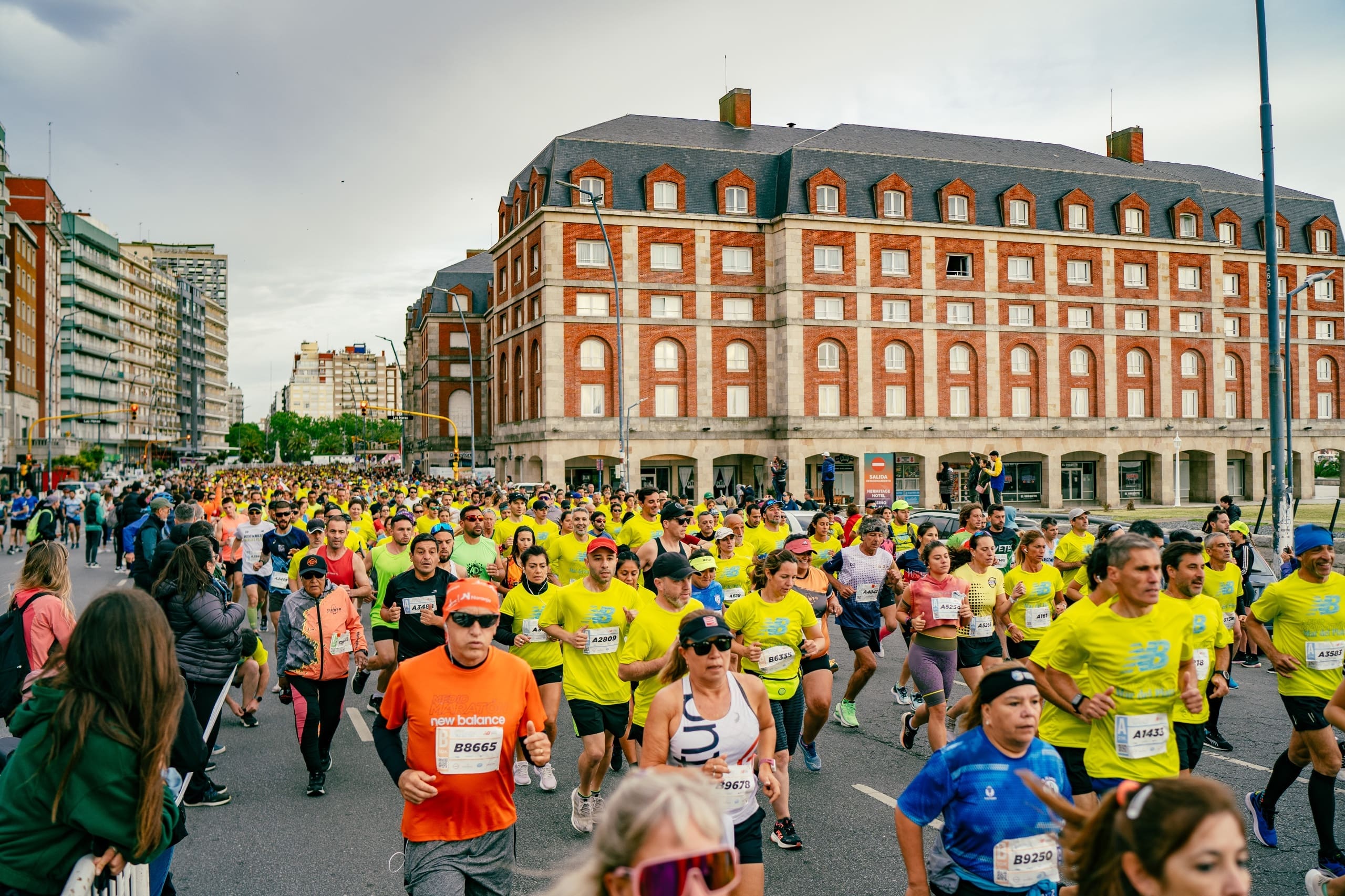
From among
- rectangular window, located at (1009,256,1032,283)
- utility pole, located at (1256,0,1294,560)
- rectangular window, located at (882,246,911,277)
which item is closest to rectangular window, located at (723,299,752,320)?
rectangular window, located at (882,246,911,277)

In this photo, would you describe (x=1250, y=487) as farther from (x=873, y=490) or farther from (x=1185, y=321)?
(x=873, y=490)

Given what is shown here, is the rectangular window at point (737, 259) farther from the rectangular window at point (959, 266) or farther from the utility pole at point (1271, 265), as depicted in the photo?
the utility pole at point (1271, 265)

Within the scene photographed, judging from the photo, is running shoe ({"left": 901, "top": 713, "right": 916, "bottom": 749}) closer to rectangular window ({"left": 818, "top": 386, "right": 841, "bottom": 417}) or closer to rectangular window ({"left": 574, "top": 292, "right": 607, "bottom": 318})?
rectangular window ({"left": 574, "top": 292, "right": 607, "bottom": 318})

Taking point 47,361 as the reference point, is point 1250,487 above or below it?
below

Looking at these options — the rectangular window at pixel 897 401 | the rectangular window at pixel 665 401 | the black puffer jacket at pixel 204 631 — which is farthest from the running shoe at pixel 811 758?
the rectangular window at pixel 897 401

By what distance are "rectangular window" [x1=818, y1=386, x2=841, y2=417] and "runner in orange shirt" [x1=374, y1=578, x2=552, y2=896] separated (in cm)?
4759

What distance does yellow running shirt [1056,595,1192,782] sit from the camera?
4.93 m

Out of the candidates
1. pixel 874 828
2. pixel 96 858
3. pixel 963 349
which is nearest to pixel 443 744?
pixel 96 858

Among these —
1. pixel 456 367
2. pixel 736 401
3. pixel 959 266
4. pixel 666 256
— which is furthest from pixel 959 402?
pixel 456 367

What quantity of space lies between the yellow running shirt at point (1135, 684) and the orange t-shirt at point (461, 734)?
2847 millimetres

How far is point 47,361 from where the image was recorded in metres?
86.9

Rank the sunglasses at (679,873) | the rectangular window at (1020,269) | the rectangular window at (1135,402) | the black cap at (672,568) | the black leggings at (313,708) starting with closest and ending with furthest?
the sunglasses at (679,873) < the black cap at (672,568) < the black leggings at (313,708) < the rectangular window at (1020,269) < the rectangular window at (1135,402)

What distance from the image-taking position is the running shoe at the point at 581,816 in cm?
662

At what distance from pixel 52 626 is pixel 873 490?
88.9ft
